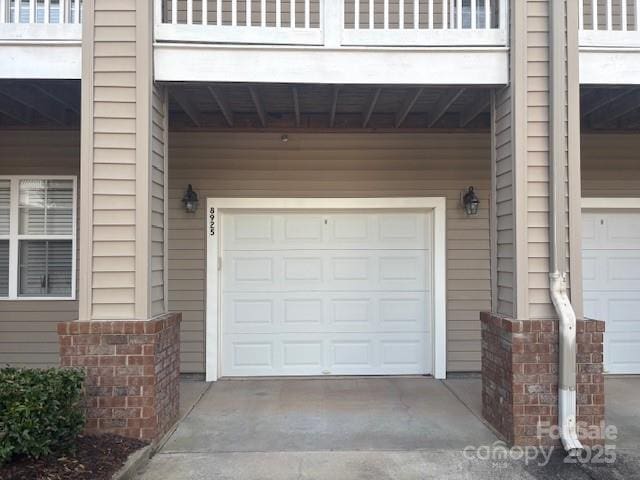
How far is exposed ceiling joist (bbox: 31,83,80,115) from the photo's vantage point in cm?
486

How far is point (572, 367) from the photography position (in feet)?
12.8

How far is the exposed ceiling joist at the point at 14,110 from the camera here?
5.45 metres

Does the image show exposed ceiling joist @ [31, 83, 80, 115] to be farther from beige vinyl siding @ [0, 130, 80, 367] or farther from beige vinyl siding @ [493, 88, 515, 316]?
beige vinyl siding @ [493, 88, 515, 316]

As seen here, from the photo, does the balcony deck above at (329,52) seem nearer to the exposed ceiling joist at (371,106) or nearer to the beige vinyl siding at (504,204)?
the beige vinyl siding at (504,204)

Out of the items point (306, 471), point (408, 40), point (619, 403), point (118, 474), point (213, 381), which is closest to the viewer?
point (118, 474)

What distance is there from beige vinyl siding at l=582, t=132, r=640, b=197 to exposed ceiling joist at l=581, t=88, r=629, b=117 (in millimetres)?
898

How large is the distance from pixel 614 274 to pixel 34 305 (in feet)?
23.1

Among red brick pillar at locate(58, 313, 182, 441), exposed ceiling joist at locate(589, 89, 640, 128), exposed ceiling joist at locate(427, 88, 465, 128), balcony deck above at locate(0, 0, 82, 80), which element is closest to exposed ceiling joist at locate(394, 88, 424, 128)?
exposed ceiling joist at locate(427, 88, 465, 128)

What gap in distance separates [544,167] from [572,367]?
159 cm

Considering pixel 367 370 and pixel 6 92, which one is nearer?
pixel 6 92

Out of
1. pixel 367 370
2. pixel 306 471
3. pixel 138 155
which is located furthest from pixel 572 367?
pixel 138 155

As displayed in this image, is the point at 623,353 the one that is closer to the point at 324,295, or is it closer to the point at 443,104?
the point at 324,295

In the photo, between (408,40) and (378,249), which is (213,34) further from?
(378,249)

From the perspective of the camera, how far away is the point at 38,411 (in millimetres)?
3287
